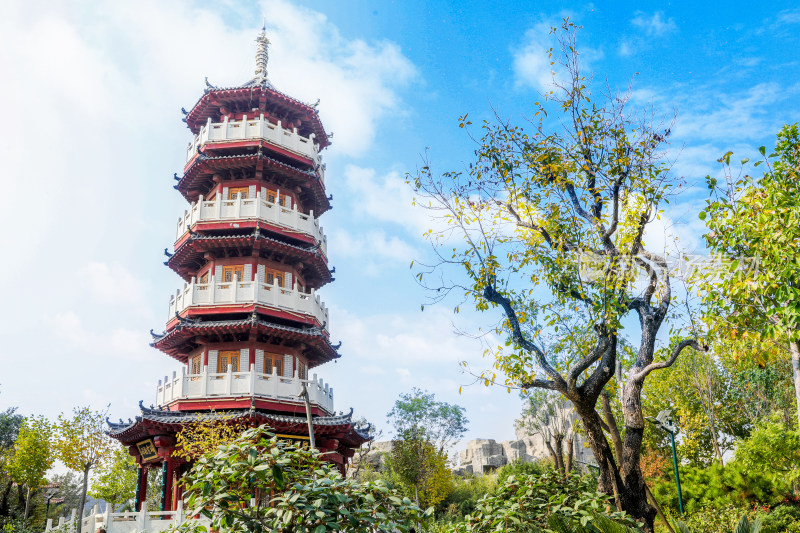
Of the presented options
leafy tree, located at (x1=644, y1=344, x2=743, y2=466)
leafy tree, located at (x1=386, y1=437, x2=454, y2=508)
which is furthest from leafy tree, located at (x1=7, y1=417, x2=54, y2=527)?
leafy tree, located at (x1=644, y1=344, x2=743, y2=466)

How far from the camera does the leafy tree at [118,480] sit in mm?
32125

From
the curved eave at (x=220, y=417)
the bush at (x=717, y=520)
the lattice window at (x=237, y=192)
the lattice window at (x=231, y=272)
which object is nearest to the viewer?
the bush at (x=717, y=520)

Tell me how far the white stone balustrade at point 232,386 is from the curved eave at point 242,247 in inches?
176

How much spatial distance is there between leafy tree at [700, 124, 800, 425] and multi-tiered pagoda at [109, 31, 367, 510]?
14196mm

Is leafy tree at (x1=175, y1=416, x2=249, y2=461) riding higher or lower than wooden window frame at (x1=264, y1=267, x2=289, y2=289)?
lower

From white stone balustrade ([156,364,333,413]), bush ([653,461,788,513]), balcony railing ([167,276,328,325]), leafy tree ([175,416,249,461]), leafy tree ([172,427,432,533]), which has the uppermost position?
balcony railing ([167,276,328,325])

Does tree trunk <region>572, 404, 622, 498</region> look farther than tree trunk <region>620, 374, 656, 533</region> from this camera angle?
Yes

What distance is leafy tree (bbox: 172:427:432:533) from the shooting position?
6.61 m

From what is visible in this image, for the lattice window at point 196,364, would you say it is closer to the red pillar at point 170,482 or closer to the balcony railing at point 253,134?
the red pillar at point 170,482

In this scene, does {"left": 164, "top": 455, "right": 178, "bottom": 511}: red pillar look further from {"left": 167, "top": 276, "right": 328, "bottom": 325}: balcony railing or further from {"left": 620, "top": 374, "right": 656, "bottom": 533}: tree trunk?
{"left": 620, "top": 374, "right": 656, "bottom": 533}: tree trunk

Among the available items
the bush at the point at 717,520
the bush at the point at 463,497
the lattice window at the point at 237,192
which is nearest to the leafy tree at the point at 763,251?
the bush at the point at 717,520

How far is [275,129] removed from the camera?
83.8ft

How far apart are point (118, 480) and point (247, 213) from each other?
20.0 meters

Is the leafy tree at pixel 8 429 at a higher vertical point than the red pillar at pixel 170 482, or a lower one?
higher
